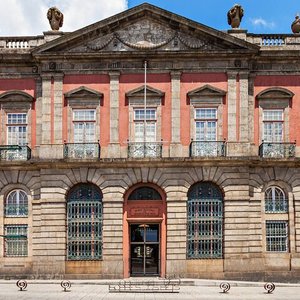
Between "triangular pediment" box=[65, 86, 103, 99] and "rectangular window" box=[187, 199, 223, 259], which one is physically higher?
"triangular pediment" box=[65, 86, 103, 99]

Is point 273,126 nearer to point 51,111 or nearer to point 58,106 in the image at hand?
point 58,106

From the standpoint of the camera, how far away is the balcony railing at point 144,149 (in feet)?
99.2

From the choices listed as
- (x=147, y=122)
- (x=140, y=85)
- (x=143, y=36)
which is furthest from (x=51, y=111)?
(x=143, y=36)

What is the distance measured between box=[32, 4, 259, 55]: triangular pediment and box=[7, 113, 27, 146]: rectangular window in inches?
141

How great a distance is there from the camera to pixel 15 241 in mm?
30750

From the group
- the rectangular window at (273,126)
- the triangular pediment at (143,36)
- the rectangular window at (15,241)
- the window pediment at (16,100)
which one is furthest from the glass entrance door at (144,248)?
the triangular pediment at (143,36)

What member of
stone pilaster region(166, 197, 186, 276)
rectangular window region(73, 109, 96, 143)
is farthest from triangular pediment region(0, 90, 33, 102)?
stone pilaster region(166, 197, 186, 276)

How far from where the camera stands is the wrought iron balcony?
30844 mm

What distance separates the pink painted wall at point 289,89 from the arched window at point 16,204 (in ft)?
41.9

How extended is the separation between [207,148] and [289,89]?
553 cm

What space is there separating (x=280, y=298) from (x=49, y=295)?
9599mm

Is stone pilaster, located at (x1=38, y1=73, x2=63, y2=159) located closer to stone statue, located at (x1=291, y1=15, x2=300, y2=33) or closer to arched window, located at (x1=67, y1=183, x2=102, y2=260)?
arched window, located at (x1=67, y1=183, x2=102, y2=260)

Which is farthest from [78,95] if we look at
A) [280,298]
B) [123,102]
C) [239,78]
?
[280,298]

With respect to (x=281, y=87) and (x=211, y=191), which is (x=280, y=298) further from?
(x=281, y=87)
